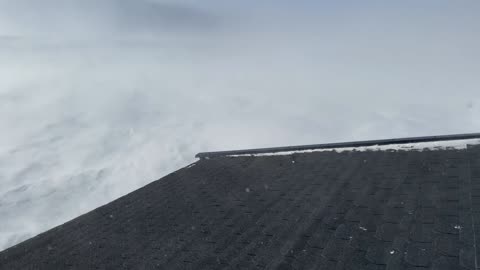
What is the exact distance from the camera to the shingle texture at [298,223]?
3332mm

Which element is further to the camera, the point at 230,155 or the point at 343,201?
the point at 230,155

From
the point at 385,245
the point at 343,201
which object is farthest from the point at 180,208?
the point at 385,245

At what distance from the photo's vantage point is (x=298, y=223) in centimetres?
436

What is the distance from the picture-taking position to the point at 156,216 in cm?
572

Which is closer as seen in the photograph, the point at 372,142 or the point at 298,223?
the point at 298,223

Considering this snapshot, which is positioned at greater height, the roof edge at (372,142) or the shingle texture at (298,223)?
the roof edge at (372,142)

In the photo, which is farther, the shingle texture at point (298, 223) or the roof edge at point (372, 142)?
the roof edge at point (372, 142)

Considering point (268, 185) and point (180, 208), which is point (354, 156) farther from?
point (180, 208)

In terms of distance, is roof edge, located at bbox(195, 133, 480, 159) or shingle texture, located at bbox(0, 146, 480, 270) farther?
roof edge, located at bbox(195, 133, 480, 159)

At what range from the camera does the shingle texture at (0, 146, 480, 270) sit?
3.33 metres

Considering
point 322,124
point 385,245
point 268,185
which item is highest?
point 322,124

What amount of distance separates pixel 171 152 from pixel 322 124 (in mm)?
42974

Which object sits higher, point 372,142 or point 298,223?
point 372,142

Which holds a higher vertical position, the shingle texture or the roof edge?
the roof edge
